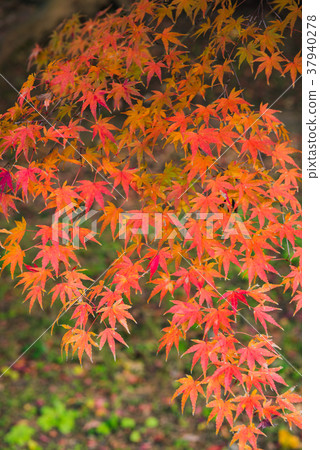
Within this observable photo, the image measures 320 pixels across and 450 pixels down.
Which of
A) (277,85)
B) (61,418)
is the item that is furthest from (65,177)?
(277,85)

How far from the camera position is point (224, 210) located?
4.07 ft

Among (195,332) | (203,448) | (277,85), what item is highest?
(277,85)

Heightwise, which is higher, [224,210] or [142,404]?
[224,210]

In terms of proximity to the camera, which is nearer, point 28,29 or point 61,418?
point 61,418

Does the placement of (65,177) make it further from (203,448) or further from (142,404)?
(203,448)

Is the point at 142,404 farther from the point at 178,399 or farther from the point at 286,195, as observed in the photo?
the point at 286,195

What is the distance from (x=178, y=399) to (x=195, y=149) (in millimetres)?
1597

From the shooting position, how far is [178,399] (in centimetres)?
219

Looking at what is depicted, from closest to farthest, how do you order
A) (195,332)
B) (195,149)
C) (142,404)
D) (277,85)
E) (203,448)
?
1. (195,149)
2. (203,448)
3. (142,404)
4. (195,332)
5. (277,85)

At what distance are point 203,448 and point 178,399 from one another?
0.31 m

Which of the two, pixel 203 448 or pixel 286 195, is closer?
pixel 286 195
